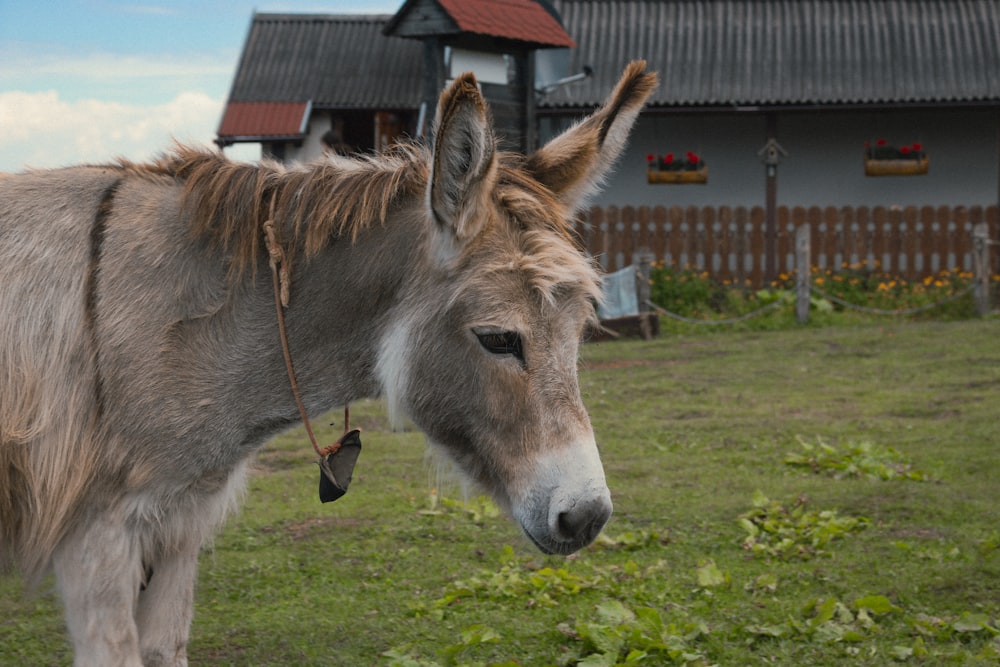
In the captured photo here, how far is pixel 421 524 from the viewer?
21.1 feet

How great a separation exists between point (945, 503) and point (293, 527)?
3929 mm

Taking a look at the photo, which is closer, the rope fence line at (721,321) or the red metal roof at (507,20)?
the red metal roof at (507,20)

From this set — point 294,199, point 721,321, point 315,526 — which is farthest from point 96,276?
point 721,321

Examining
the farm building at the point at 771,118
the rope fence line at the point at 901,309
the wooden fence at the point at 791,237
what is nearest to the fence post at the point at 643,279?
the wooden fence at the point at 791,237

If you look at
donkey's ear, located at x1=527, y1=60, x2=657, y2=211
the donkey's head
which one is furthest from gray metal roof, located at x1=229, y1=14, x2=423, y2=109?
the donkey's head

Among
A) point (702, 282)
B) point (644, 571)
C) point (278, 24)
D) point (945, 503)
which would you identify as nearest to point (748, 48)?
point (702, 282)

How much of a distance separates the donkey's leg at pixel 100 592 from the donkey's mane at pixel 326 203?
2.76ft

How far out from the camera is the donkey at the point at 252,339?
9.50ft

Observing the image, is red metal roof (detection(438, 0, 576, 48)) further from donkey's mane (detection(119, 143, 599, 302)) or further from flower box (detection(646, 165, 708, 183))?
donkey's mane (detection(119, 143, 599, 302))

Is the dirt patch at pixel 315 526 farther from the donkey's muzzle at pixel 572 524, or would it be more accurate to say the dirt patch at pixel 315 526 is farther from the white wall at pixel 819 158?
the white wall at pixel 819 158

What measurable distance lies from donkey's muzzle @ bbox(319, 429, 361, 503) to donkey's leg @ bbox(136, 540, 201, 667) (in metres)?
0.44

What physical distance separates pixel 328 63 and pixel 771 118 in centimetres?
907

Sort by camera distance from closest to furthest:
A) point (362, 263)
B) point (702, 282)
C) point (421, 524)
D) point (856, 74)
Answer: point (362, 263)
point (421, 524)
point (702, 282)
point (856, 74)

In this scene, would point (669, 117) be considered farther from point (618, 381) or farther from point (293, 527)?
point (293, 527)
